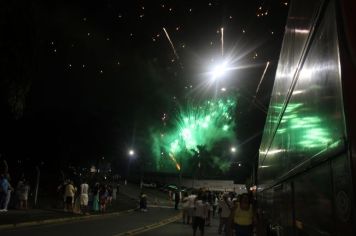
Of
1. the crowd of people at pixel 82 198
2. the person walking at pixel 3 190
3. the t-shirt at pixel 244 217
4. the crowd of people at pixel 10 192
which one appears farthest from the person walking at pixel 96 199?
the t-shirt at pixel 244 217

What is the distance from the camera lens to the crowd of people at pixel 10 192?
19.6 m

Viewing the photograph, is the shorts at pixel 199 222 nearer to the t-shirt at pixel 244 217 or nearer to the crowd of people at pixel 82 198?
the t-shirt at pixel 244 217

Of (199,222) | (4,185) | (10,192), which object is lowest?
(199,222)

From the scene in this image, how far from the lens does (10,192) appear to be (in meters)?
21.2

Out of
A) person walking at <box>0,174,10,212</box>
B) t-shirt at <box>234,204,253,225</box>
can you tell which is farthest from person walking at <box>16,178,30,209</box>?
t-shirt at <box>234,204,253,225</box>

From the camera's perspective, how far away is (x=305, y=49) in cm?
397

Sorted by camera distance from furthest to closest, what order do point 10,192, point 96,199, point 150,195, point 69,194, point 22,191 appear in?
point 150,195
point 96,199
point 69,194
point 22,191
point 10,192

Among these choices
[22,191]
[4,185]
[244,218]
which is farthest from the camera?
[22,191]

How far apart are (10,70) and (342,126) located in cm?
1582

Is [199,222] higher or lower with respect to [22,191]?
lower

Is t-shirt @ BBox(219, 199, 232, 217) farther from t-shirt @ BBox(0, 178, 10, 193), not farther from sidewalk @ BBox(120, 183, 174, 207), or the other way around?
sidewalk @ BBox(120, 183, 174, 207)

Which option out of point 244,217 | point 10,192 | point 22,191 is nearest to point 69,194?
point 22,191

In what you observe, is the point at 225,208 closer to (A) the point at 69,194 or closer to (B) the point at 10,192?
(B) the point at 10,192

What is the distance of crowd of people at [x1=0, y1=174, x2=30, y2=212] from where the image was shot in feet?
64.4
